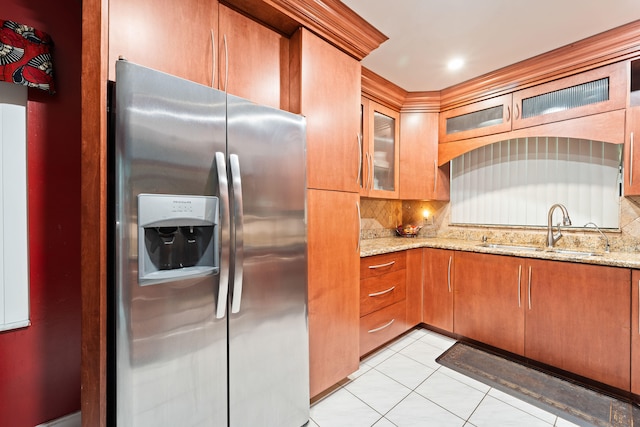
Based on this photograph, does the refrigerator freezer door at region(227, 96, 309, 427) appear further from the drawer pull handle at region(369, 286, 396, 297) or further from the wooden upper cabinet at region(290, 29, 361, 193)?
the drawer pull handle at region(369, 286, 396, 297)

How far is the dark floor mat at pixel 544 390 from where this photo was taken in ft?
5.39

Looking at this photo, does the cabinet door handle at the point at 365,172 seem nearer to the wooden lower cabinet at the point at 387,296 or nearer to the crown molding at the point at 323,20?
the wooden lower cabinet at the point at 387,296

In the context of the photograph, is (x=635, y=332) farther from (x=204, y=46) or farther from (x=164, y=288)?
(x=204, y=46)

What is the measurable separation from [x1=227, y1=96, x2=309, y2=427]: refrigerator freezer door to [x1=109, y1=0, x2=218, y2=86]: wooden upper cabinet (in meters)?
0.29

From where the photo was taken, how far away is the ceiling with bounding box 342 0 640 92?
5.58 feet

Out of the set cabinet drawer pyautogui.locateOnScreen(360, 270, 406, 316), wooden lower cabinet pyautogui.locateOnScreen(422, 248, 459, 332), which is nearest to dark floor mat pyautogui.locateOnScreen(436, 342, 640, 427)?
wooden lower cabinet pyautogui.locateOnScreen(422, 248, 459, 332)

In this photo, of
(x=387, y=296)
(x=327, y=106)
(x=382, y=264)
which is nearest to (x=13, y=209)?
(x=327, y=106)

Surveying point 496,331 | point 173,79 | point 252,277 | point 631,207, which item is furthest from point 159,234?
point 631,207

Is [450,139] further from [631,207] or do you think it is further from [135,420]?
[135,420]

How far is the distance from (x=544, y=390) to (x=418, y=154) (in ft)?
7.42

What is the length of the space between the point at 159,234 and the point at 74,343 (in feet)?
3.38

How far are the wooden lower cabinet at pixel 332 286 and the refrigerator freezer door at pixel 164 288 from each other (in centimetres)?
63

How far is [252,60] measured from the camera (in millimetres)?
1518

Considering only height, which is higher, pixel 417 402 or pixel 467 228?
pixel 467 228
